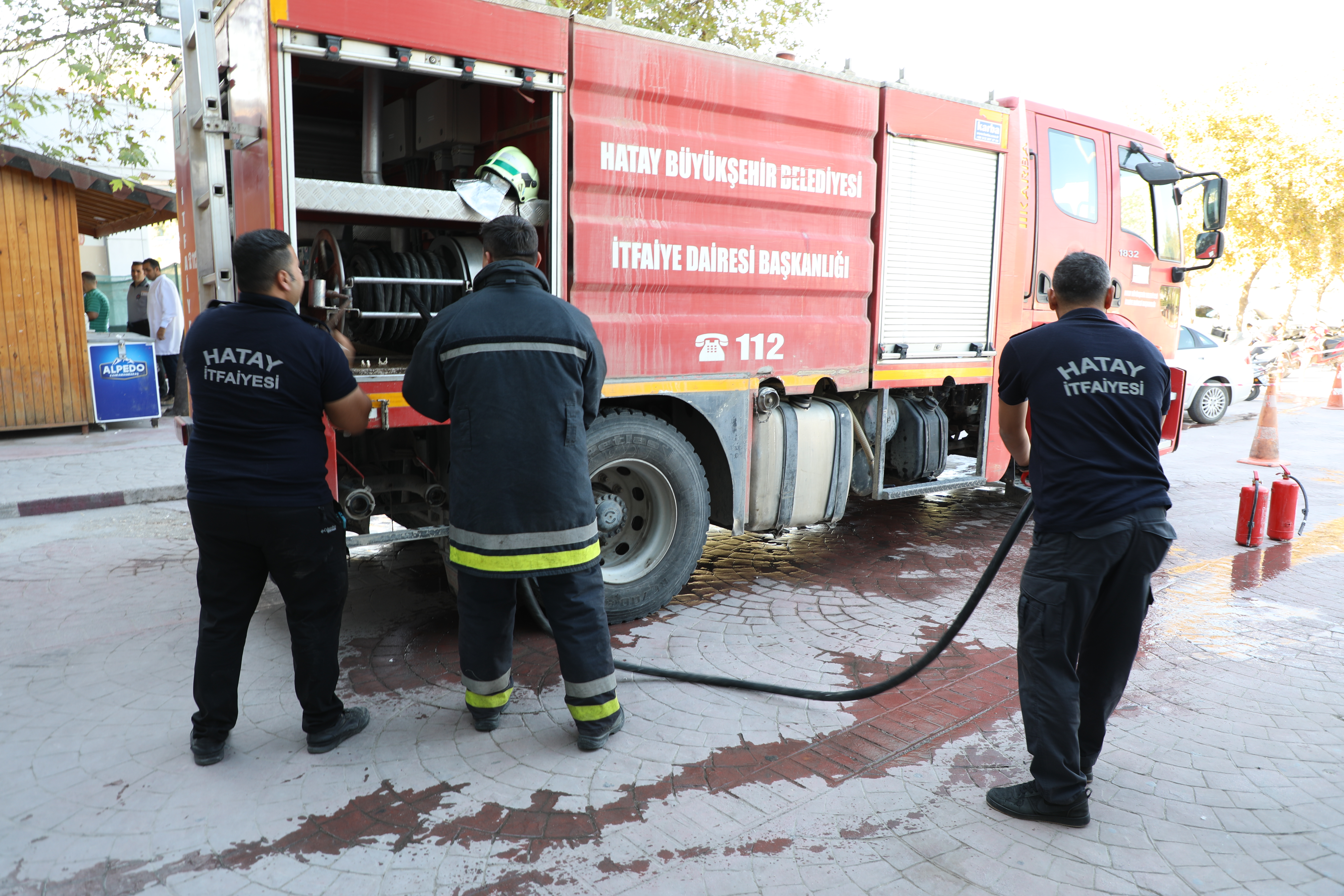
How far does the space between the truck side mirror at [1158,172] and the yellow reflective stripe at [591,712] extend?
5876mm

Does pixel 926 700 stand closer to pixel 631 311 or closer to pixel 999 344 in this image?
pixel 631 311

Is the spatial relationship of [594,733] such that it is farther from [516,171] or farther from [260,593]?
[516,171]

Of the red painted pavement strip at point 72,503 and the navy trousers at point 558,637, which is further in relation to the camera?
the red painted pavement strip at point 72,503

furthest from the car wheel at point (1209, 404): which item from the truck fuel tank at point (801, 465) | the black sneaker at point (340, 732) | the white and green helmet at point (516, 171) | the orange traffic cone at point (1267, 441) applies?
the black sneaker at point (340, 732)

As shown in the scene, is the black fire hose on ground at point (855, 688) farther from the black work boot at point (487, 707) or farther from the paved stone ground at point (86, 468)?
the paved stone ground at point (86, 468)

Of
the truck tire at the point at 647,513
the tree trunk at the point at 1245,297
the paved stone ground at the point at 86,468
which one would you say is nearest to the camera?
the truck tire at the point at 647,513

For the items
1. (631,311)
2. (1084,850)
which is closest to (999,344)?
(631,311)

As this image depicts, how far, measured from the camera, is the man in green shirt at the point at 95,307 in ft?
41.6

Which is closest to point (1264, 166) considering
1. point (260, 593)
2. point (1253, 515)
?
point (1253, 515)

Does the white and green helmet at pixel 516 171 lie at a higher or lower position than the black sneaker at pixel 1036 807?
higher

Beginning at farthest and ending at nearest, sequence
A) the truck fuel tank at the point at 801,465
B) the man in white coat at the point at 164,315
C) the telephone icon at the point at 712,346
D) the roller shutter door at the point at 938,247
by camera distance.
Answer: the man in white coat at the point at 164,315 → the roller shutter door at the point at 938,247 → the truck fuel tank at the point at 801,465 → the telephone icon at the point at 712,346

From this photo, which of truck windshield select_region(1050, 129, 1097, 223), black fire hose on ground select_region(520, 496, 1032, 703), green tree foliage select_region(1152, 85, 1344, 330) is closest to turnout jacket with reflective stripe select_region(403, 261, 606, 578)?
black fire hose on ground select_region(520, 496, 1032, 703)

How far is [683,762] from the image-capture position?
334 centimetres

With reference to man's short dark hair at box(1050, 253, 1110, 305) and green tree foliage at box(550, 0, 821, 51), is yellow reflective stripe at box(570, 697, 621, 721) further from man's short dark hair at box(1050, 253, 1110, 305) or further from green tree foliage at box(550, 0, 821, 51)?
green tree foliage at box(550, 0, 821, 51)
